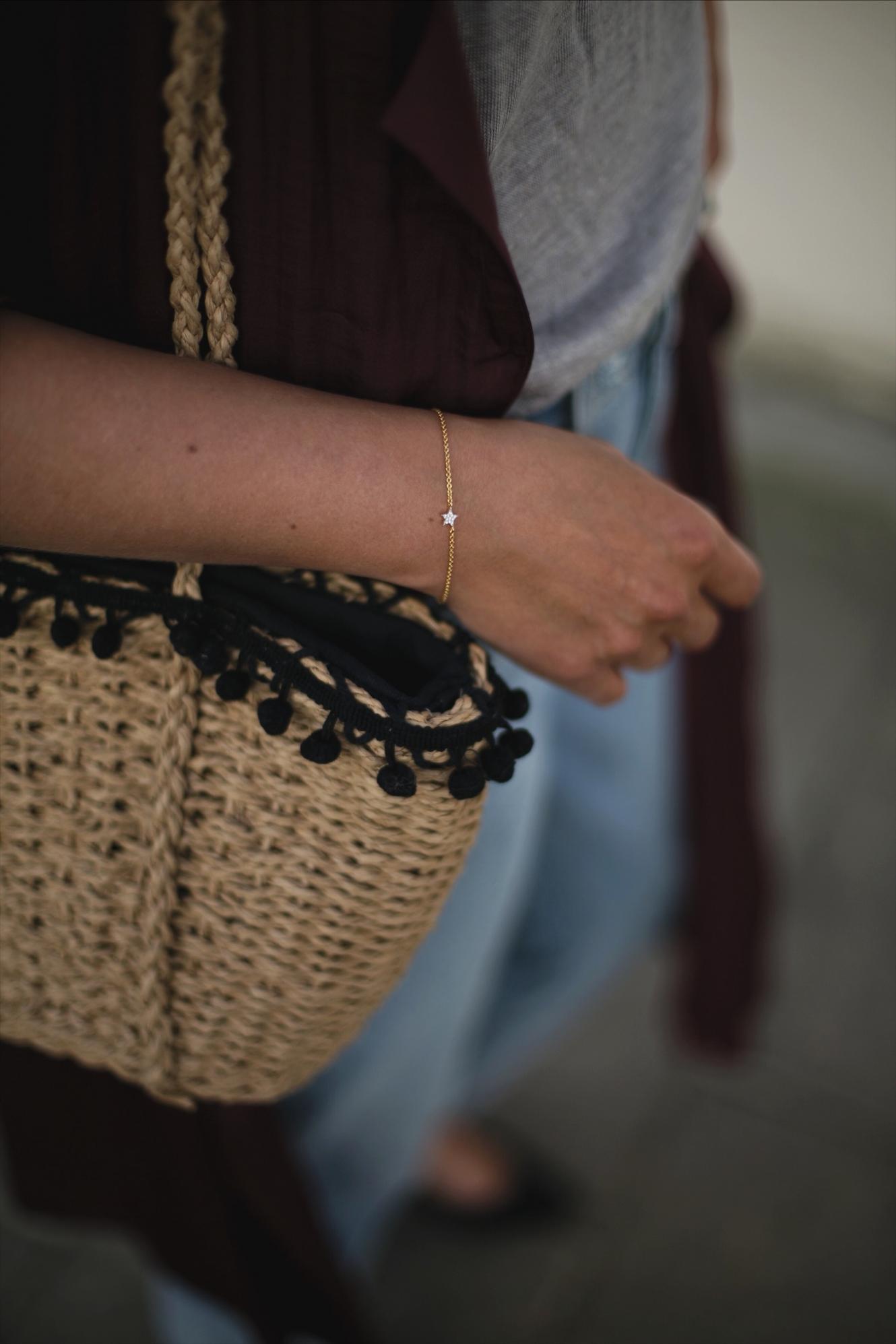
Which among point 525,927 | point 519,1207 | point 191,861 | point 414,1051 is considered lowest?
point 519,1207

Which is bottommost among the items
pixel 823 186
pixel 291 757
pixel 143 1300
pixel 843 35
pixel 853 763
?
pixel 143 1300

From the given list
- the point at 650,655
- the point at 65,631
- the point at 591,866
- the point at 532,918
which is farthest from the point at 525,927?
the point at 65,631

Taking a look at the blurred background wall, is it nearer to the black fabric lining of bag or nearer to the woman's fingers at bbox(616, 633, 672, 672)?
the woman's fingers at bbox(616, 633, 672, 672)

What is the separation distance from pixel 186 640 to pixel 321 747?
0.11 meters

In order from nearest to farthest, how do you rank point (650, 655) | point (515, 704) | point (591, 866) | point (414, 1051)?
point (515, 704)
point (650, 655)
point (414, 1051)
point (591, 866)

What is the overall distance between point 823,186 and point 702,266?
4.90 ft

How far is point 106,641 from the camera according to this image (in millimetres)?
611

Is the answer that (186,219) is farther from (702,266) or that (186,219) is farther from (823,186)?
(823,186)

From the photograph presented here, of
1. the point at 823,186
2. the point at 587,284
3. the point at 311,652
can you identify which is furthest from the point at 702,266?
the point at 823,186

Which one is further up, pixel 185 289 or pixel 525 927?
pixel 185 289

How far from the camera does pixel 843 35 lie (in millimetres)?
1781

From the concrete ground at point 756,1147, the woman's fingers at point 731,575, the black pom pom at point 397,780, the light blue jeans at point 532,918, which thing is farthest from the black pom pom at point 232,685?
the concrete ground at point 756,1147

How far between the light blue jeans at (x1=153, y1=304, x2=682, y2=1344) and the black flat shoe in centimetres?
13

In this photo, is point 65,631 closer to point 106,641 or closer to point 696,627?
point 106,641
